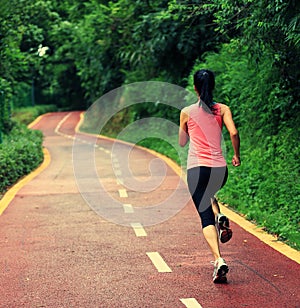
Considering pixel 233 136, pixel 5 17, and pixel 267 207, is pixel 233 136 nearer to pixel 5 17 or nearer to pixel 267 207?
pixel 267 207

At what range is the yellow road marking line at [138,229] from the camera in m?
9.41

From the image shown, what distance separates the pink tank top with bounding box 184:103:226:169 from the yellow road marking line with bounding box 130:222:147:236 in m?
2.80

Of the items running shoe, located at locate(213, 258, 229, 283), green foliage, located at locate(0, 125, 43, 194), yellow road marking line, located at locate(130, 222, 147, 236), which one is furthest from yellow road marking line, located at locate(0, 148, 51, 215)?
running shoe, located at locate(213, 258, 229, 283)

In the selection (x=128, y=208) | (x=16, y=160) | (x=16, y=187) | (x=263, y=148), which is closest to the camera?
(x=128, y=208)

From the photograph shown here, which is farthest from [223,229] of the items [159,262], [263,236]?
[263,236]

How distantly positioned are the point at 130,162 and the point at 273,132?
6.71 meters

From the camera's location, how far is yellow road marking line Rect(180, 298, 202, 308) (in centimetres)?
586

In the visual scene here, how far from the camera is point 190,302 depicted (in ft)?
19.6

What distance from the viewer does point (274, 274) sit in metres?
6.96

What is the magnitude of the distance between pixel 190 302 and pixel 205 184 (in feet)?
4.12

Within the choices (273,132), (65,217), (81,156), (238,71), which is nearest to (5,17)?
(81,156)

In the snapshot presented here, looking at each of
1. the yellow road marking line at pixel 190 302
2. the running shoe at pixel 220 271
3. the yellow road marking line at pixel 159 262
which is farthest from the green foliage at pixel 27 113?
the yellow road marking line at pixel 190 302

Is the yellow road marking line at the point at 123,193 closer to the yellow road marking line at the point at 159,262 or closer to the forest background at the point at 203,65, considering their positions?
the forest background at the point at 203,65

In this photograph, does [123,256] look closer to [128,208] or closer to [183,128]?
[183,128]
